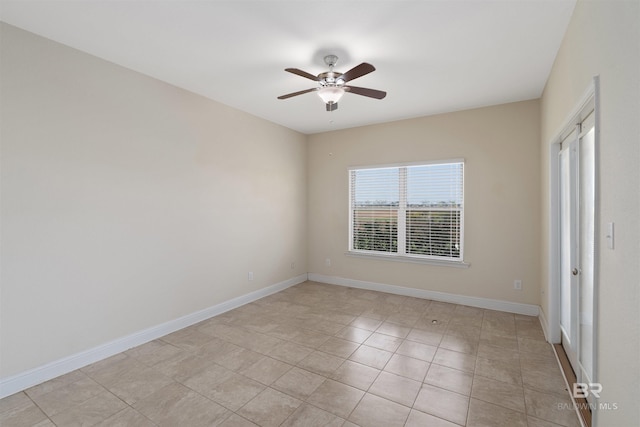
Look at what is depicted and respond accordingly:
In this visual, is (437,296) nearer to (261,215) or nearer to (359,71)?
(261,215)

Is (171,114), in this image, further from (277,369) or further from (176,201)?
(277,369)

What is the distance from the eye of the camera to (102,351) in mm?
2783

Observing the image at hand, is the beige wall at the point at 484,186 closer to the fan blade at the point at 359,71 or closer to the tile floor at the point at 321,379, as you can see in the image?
the tile floor at the point at 321,379

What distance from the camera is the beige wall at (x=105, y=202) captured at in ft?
7.57

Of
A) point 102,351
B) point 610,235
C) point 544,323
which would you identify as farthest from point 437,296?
A: point 102,351

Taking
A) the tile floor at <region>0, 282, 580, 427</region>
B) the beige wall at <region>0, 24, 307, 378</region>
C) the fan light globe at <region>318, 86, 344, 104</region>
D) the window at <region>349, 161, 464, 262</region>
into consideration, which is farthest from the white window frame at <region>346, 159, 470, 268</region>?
the fan light globe at <region>318, 86, 344, 104</region>

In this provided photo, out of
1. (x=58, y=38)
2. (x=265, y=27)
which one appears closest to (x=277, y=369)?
(x=265, y=27)

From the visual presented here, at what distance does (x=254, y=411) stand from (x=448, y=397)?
147 centimetres

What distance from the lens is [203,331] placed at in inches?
134

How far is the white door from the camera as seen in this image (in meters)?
2.00

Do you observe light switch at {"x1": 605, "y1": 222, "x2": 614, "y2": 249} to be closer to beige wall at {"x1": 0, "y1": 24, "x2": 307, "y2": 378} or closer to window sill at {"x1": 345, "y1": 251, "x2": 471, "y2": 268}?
window sill at {"x1": 345, "y1": 251, "x2": 471, "y2": 268}

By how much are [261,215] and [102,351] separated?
8.44 ft

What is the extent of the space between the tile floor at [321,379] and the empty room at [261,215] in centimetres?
2

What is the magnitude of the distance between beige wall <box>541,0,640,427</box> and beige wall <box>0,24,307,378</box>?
371 centimetres
